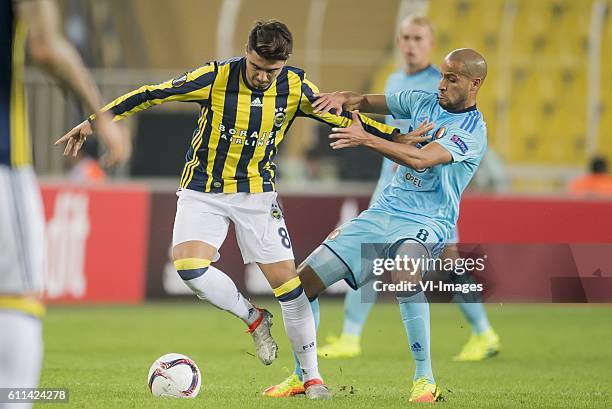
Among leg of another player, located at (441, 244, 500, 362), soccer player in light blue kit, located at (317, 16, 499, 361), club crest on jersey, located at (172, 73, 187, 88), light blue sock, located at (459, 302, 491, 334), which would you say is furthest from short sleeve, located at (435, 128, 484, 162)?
light blue sock, located at (459, 302, 491, 334)

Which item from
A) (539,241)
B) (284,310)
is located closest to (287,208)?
(539,241)

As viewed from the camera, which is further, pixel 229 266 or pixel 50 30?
pixel 229 266

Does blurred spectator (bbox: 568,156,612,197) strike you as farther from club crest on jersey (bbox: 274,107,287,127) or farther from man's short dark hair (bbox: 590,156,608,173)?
club crest on jersey (bbox: 274,107,287,127)

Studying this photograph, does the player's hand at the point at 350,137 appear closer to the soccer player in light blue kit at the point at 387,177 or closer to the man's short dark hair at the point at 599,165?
the soccer player in light blue kit at the point at 387,177

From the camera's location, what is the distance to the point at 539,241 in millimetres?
11812

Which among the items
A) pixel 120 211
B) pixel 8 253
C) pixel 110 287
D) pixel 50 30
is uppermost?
pixel 50 30

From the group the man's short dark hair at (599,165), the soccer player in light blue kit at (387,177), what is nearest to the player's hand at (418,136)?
the soccer player in light blue kit at (387,177)

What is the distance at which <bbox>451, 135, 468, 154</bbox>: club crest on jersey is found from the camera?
5910 millimetres

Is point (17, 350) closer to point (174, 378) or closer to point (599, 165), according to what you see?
point (174, 378)

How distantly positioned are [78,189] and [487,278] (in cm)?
600

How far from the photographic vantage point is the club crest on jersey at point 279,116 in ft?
19.9

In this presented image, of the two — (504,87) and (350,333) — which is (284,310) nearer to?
(350,333)

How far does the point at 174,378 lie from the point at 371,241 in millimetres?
1304

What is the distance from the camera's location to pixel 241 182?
20.0ft
